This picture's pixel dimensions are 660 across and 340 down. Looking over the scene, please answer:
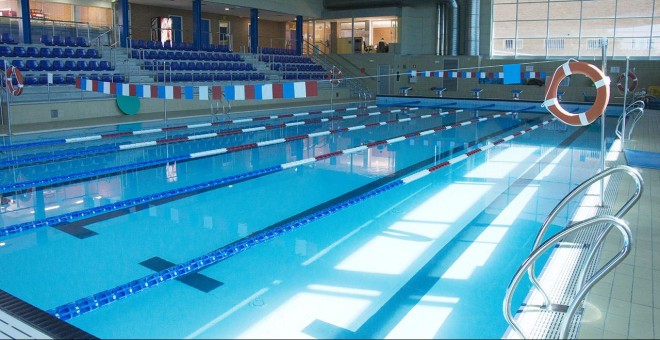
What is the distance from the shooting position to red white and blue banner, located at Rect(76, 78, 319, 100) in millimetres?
8164

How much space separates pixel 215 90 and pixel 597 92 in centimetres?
702

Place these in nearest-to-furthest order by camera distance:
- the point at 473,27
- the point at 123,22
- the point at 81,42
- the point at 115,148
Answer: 1. the point at 115,148
2. the point at 81,42
3. the point at 123,22
4. the point at 473,27

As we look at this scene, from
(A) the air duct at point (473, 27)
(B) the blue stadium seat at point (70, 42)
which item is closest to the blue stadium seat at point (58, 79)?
(B) the blue stadium seat at point (70, 42)

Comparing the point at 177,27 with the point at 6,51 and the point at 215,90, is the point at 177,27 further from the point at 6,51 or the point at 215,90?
the point at 215,90

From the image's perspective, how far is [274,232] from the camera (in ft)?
14.6

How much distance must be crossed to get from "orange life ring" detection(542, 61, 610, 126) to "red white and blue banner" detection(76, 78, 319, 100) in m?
3.83

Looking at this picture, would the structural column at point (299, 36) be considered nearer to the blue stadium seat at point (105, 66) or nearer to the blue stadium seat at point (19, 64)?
the blue stadium seat at point (105, 66)

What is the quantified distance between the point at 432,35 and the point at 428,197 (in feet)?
60.3

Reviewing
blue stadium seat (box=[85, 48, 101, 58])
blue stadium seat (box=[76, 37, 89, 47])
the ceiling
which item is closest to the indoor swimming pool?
blue stadium seat (box=[85, 48, 101, 58])

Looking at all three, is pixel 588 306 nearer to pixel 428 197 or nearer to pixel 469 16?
pixel 428 197

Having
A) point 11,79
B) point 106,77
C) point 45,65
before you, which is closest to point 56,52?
point 45,65

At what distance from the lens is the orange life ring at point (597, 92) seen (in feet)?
14.8

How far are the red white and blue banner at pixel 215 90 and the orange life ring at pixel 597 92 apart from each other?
3.83 metres

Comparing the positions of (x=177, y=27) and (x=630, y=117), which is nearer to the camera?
(x=630, y=117)
